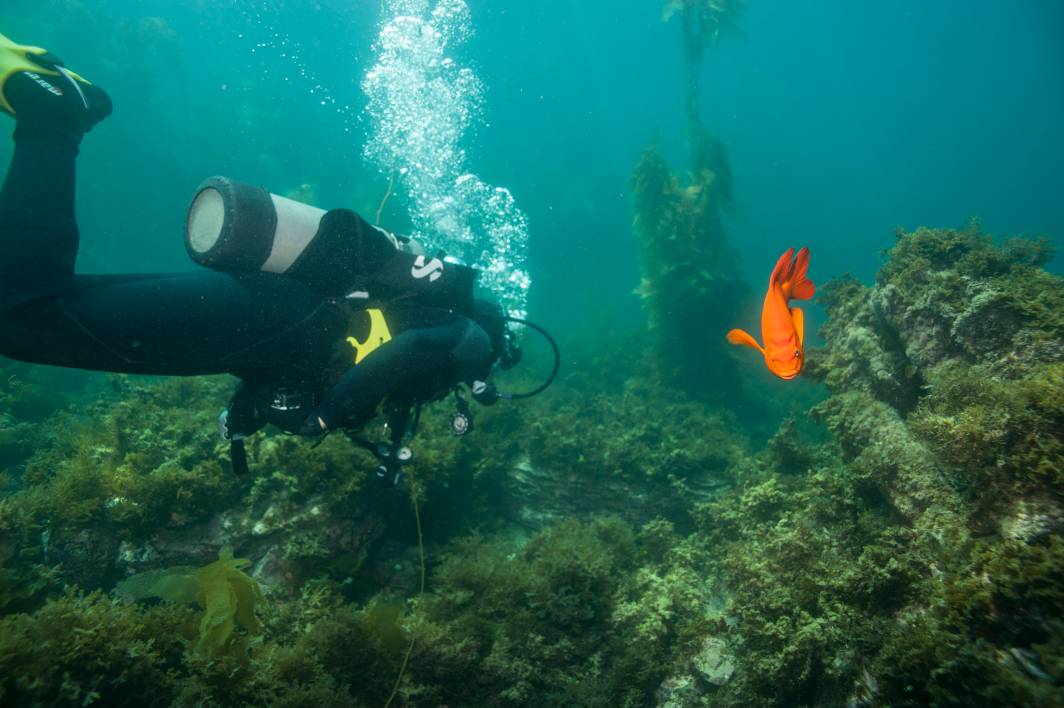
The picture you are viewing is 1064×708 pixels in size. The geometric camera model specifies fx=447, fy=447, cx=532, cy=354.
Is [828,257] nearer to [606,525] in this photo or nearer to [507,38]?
[507,38]

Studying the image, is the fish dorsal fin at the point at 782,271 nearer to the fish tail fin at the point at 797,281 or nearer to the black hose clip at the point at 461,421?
the fish tail fin at the point at 797,281

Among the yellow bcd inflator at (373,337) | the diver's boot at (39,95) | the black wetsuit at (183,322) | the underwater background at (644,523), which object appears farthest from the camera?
the yellow bcd inflator at (373,337)

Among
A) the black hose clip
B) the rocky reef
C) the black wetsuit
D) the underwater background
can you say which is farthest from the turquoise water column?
the black wetsuit

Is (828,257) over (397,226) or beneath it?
over

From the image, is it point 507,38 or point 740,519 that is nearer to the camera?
point 740,519

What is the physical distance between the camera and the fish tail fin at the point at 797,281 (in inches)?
117

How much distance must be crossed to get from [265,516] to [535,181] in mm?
43831

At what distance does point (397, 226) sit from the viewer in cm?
2655

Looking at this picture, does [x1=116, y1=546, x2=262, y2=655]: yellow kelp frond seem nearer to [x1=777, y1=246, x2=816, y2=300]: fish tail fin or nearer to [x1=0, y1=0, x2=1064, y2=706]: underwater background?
[x1=0, y1=0, x2=1064, y2=706]: underwater background

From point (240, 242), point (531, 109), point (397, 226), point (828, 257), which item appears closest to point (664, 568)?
point (240, 242)

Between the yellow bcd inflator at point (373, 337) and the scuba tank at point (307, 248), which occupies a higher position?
the scuba tank at point (307, 248)

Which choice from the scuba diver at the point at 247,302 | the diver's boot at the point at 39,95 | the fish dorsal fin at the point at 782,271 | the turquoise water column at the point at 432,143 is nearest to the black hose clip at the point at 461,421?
the scuba diver at the point at 247,302

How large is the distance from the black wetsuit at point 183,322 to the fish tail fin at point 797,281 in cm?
223

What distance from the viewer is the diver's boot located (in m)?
2.53
